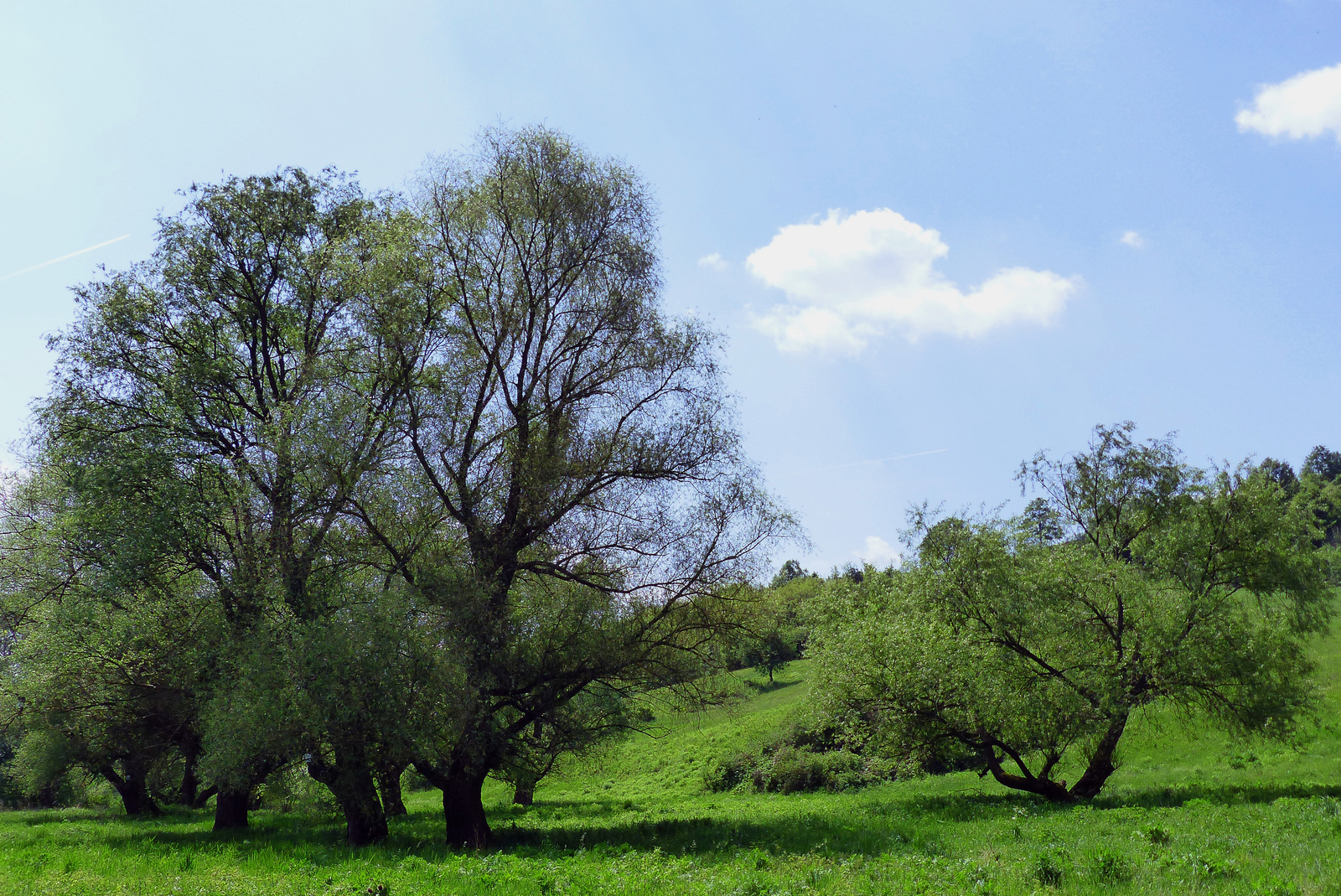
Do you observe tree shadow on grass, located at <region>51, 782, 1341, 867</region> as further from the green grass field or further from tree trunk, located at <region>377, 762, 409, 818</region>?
tree trunk, located at <region>377, 762, 409, 818</region>

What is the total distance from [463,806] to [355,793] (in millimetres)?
3072

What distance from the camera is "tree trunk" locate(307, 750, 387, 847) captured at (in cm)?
A: 1897

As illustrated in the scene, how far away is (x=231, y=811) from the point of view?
2820 cm

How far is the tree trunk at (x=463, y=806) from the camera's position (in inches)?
830

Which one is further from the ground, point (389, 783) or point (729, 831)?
point (389, 783)

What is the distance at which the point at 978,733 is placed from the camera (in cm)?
2495

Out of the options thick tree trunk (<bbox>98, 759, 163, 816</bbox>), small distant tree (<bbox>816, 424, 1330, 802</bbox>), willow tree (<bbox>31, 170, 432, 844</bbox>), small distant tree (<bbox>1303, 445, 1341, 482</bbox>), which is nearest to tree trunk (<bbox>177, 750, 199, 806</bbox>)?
thick tree trunk (<bbox>98, 759, 163, 816</bbox>)

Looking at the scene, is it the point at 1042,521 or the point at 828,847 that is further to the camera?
the point at 1042,521

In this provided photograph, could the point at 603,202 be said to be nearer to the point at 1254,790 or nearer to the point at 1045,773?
the point at 1045,773

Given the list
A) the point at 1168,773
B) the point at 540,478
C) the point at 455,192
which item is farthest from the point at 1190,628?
the point at 455,192

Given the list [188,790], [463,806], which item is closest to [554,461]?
[463,806]

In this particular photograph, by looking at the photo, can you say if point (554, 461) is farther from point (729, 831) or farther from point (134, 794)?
point (134, 794)

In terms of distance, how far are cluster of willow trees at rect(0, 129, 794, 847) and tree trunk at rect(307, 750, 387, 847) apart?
11 cm

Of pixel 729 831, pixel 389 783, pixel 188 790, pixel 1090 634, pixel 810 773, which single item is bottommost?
pixel 810 773
